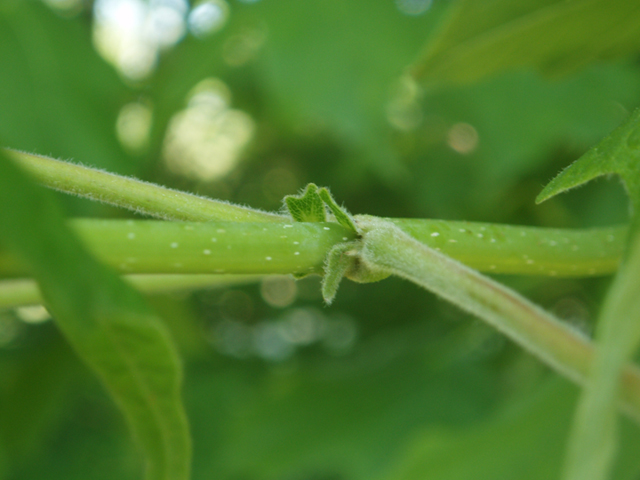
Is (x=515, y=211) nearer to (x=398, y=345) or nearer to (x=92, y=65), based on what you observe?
(x=398, y=345)

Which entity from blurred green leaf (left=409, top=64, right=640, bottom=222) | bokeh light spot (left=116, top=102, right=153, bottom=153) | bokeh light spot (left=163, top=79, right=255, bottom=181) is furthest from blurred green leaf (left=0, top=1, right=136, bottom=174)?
blurred green leaf (left=409, top=64, right=640, bottom=222)

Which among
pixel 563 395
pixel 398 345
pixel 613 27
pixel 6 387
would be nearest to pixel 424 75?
pixel 613 27

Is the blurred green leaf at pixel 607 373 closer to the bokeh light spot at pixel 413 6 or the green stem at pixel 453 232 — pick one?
the green stem at pixel 453 232

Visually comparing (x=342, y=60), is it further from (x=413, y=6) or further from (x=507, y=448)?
(x=507, y=448)

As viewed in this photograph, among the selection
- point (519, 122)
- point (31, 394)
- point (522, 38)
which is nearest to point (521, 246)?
point (522, 38)

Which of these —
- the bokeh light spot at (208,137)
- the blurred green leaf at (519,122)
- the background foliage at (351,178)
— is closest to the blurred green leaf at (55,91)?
the background foliage at (351,178)
